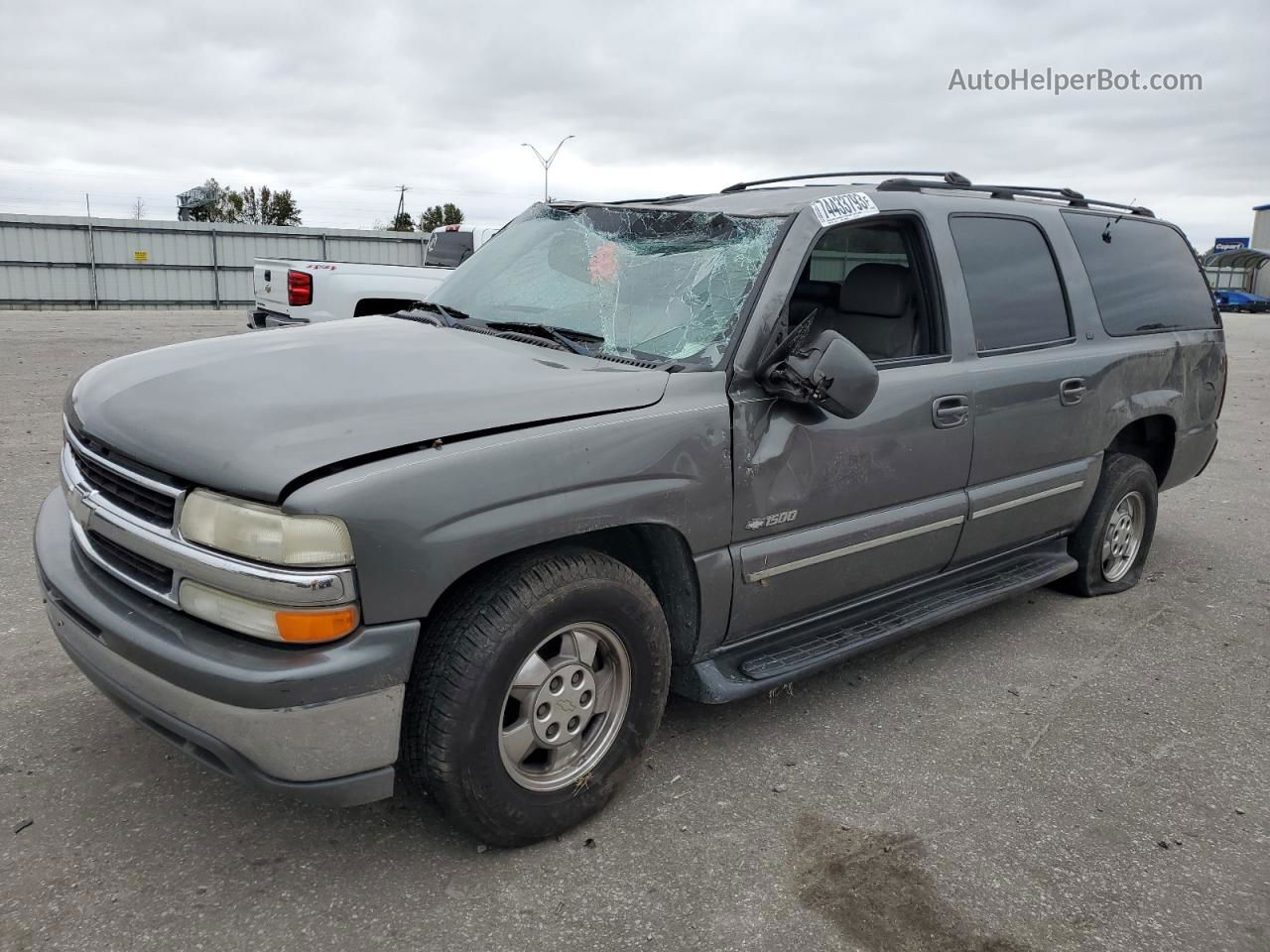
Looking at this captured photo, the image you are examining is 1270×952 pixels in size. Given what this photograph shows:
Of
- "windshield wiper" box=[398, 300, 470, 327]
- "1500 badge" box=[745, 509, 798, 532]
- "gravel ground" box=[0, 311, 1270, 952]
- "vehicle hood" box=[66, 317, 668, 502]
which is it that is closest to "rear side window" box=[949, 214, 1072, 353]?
"1500 badge" box=[745, 509, 798, 532]

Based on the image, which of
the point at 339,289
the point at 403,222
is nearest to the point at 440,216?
the point at 403,222

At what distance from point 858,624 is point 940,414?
0.82 metres

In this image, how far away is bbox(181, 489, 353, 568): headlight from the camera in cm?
225

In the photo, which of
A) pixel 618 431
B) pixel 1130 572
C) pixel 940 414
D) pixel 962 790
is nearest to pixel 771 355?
pixel 618 431

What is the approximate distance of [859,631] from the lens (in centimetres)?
361

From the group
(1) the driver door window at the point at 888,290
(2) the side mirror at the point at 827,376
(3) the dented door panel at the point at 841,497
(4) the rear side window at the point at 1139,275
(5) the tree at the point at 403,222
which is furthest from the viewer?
(5) the tree at the point at 403,222

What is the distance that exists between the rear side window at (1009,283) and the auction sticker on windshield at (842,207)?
1.62 ft

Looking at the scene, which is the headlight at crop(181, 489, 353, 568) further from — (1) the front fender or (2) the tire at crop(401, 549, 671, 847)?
(2) the tire at crop(401, 549, 671, 847)

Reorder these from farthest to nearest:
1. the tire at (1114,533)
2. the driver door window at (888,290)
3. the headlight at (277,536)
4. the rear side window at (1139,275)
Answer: the tire at (1114,533), the rear side window at (1139,275), the driver door window at (888,290), the headlight at (277,536)

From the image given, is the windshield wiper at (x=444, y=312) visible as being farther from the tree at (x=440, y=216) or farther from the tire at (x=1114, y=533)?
the tree at (x=440, y=216)

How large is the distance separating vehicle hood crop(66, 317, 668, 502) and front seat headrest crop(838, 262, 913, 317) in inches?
49.1

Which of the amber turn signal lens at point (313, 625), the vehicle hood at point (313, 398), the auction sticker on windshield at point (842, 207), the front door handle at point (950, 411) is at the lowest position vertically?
the amber turn signal lens at point (313, 625)

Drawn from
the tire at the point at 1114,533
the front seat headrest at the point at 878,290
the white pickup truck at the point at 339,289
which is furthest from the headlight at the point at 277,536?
the white pickup truck at the point at 339,289

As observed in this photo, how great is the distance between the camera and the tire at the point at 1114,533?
15.4 feet
